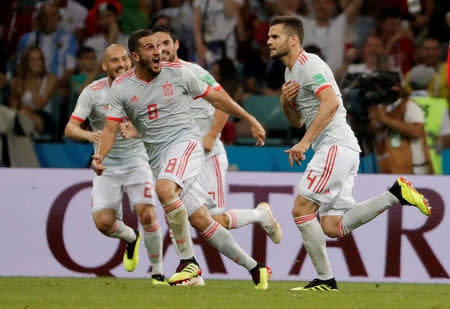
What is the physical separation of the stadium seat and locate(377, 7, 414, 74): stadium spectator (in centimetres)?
171

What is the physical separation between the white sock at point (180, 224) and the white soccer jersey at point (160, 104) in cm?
52

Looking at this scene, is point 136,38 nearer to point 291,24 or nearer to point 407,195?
point 291,24

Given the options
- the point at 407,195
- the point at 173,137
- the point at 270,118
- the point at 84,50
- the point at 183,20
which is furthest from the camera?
the point at 183,20

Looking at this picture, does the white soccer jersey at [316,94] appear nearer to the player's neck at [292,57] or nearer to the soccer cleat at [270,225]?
the player's neck at [292,57]

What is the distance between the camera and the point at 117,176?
973 centimetres

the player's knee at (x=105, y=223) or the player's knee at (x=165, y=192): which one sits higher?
the player's knee at (x=165, y=192)

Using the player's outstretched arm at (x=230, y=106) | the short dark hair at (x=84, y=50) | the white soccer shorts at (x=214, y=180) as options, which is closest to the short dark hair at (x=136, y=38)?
the player's outstretched arm at (x=230, y=106)

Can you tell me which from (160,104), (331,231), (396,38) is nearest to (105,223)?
(160,104)

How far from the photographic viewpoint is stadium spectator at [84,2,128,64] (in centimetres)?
1338

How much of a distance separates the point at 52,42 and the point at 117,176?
4.40 meters

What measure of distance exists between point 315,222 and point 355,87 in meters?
4.03

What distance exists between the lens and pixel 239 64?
13.1 metres

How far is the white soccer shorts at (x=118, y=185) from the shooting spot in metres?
9.62

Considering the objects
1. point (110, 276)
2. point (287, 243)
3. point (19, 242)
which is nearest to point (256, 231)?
point (287, 243)
